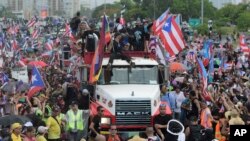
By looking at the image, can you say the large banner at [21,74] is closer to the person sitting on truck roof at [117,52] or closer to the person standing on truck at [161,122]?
the person sitting on truck roof at [117,52]

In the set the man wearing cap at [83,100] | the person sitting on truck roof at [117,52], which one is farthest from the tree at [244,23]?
the man wearing cap at [83,100]

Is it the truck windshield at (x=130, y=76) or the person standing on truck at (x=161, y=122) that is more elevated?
the truck windshield at (x=130, y=76)

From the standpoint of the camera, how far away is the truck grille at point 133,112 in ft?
54.0

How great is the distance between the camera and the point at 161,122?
15.9 metres

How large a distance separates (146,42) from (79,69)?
2.86m

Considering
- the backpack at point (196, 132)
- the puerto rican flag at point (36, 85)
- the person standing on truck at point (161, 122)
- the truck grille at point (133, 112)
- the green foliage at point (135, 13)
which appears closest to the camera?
the backpack at point (196, 132)

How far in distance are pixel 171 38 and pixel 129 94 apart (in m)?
→ 8.14

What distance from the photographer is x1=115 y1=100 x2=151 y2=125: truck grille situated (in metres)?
16.5

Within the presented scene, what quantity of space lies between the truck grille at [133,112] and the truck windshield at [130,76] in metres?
1.12

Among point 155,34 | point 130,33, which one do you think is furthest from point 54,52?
point 130,33

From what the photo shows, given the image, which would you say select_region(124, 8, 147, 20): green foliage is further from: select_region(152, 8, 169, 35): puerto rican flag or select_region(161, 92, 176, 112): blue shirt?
select_region(161, 92, 176, 112): blue shirt

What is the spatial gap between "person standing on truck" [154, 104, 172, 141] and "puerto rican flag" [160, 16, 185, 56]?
8.01 meters

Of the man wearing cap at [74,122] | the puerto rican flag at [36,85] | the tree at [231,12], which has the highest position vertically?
the tree at [231,12]

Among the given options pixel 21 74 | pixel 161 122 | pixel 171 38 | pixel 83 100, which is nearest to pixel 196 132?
pixel 161 122
